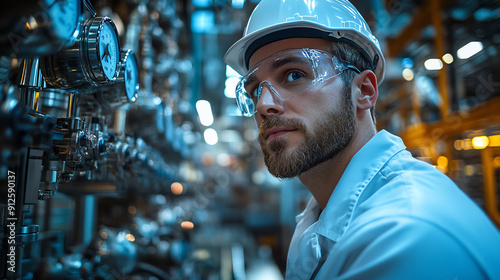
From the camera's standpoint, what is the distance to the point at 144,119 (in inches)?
70.0

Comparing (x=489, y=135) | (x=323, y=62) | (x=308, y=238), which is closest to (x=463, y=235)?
(x=308, y=238)

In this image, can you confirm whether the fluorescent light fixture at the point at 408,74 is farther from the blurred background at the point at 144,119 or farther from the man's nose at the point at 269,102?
the man's nose at the point at 269,102

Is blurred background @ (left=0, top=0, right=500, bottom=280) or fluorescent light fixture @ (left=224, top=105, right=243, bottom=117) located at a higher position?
fluorescent light fixture @ (left=224, top=105, right=243, bottom=117)

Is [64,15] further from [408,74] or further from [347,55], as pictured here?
[408,74]

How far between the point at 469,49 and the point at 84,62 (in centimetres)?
326

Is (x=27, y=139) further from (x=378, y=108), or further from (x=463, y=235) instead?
(x=378, y=108)

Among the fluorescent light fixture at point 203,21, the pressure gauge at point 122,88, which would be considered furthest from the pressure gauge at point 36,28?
the fluorescent light fixture at point 203,21

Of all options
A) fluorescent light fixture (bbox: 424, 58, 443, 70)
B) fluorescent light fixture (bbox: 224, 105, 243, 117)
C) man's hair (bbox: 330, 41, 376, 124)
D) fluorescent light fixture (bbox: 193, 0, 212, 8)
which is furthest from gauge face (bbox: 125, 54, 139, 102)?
fluorescent light fixture (bbox: 224, 105, 243, 117)

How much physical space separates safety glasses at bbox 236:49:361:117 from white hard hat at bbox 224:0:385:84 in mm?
85

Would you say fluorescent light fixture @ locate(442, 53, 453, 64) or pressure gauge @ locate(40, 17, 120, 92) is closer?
pressure gauge @ locate(40, 17, 120, 92)

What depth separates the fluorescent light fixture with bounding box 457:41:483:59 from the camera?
283 cm

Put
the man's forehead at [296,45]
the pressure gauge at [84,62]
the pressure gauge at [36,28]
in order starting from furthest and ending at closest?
1. the man's forehead at [296,45]
2. the pressure gauge at [84,62]
3. the pressure gauge at [36,28]

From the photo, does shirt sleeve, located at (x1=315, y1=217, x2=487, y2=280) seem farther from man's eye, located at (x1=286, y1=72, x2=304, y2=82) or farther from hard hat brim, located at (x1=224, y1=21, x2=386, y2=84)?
hard hat brim, located at (x1=224, y1=21, x2=386, y2=84)

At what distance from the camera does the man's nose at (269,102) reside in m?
1.17
